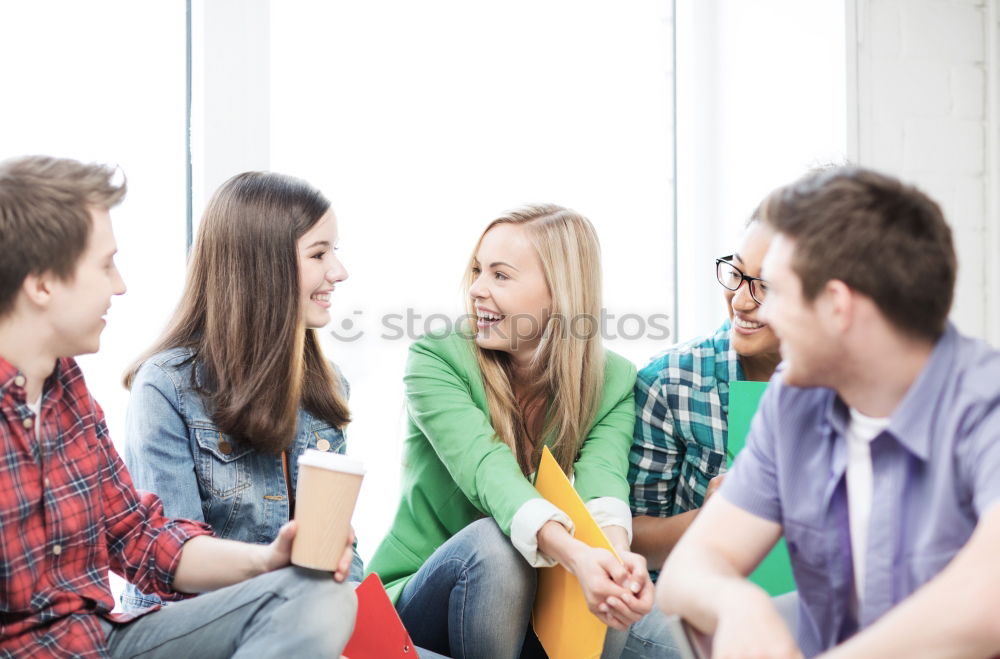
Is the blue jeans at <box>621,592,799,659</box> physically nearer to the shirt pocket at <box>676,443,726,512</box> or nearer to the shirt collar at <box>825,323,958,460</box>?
the shirt pocket at <box>676,443,726,512</box>

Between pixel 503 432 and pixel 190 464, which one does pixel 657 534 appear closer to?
pixel 503 432

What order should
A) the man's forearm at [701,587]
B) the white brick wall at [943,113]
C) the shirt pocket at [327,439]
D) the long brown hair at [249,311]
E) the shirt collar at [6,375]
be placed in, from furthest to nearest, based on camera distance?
the white brick wall at [943,113]
the shirt pocket at [327,439]
the long brown hair at [249,311]
the shirt collar at [6,375]
the man's forearm at [701,587]

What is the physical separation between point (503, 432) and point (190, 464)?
21.2 inches

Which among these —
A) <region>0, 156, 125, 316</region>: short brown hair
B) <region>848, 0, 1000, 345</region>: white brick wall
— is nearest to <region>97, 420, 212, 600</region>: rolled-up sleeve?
<region>0, 156, 125, 316</region>: short brown hair

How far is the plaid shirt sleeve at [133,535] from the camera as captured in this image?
1203 mm

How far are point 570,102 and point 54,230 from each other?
1.39m

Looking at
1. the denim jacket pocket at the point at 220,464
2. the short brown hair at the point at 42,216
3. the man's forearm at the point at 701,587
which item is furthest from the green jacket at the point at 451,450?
the short brown hair at the point at 42,216

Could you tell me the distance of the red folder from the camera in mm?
1340

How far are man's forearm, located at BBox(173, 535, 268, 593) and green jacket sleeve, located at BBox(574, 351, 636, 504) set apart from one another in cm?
58

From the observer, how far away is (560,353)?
1705 mm

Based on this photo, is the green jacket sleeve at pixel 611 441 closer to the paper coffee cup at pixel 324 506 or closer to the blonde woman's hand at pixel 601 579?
the blonde woman's hand at pixel 601 579

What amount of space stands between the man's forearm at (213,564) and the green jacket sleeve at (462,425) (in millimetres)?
400

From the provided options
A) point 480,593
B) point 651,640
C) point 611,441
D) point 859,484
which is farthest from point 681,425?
point 859,484

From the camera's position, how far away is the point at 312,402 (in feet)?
5.19
